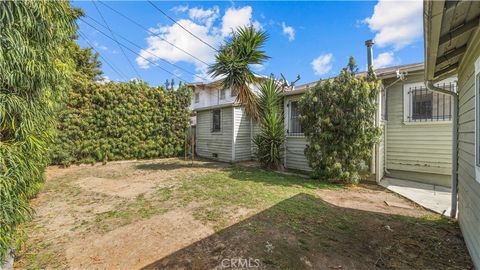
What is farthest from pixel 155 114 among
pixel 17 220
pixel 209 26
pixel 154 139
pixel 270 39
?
pixel 17 220

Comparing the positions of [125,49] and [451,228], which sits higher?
[125,49]

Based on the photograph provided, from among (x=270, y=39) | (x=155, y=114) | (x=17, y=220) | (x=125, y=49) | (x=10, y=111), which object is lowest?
(x=17, y=220)

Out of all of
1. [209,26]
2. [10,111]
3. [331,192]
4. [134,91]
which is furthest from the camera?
[209,26]

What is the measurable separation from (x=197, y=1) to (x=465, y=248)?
10.1 meters

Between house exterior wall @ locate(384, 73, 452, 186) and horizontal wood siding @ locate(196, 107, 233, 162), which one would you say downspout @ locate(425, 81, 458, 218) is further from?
horizontal wood siding @ locate(196, 107, 233, 162)

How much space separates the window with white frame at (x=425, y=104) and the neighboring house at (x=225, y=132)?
518 centimetres

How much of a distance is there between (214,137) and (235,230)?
755 cm

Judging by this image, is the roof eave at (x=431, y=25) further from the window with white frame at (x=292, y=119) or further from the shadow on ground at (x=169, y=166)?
the shadow on ground at (x=169, y=166)

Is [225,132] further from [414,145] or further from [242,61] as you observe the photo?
[414,145]

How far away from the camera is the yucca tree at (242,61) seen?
25.4 feet

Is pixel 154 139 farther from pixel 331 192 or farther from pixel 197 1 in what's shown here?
pixel 331 192

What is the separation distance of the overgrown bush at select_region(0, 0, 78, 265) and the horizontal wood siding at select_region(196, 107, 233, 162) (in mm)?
7090

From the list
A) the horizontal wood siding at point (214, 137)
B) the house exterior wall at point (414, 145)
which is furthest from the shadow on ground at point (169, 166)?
the house exterior wall at point (414, 145)

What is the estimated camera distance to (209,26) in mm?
10578
